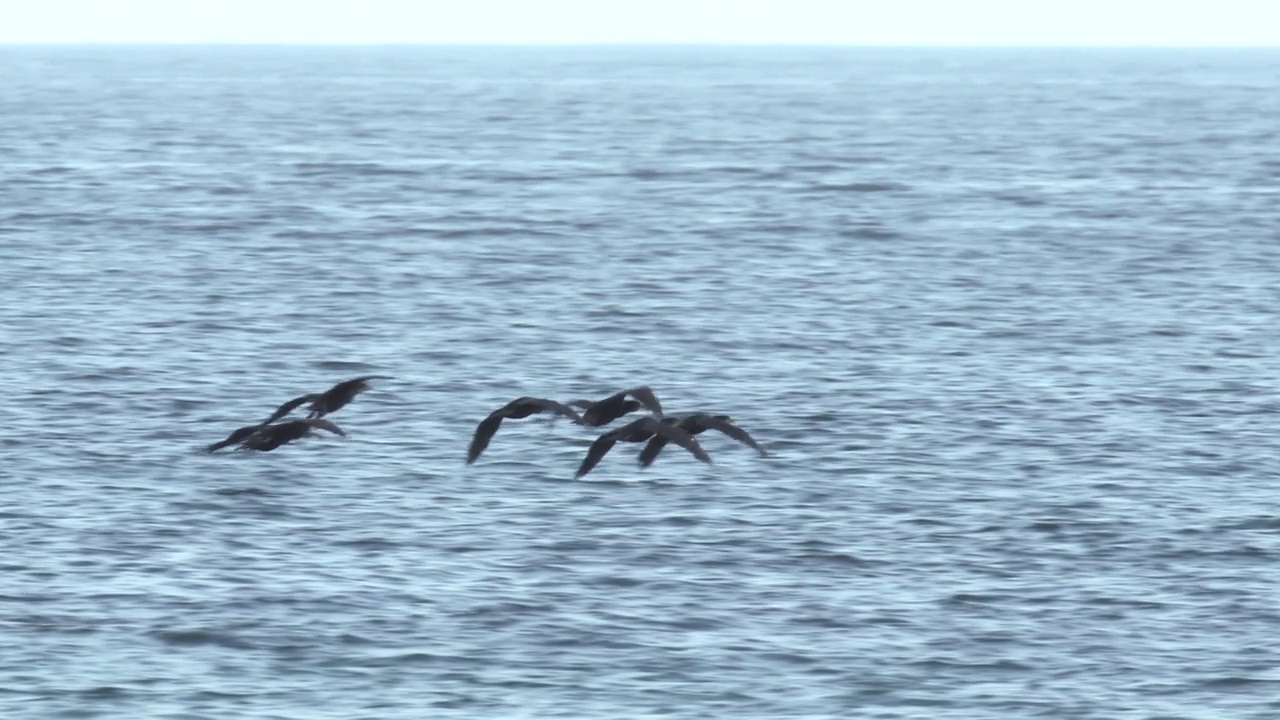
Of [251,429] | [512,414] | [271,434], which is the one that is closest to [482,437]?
[512,414]

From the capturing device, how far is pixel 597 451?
2288cm

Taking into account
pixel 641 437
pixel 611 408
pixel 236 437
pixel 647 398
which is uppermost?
pixel 647 398

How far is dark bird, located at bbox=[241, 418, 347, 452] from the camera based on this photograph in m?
23.3

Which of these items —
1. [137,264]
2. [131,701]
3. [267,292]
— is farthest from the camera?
[137,264]

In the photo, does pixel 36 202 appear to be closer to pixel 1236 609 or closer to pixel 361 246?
pixel 361 246

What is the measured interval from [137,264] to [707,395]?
16.3 m

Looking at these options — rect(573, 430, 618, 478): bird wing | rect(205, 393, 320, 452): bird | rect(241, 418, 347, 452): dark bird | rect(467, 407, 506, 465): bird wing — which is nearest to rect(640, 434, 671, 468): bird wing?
rect(573, 430, 618, 478): bird wing

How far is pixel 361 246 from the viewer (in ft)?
151

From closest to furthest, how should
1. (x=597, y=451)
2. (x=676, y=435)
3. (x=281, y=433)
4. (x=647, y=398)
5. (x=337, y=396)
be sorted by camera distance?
1. (x=676, y=435)
2. (x=597, y=451)
3. (x=647, y=398)
4. (x=281, y=433)
5. (x=337, y=396)

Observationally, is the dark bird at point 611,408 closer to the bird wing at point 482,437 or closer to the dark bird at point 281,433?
the bird wing at point 482,437

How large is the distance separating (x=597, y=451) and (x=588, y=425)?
876mm

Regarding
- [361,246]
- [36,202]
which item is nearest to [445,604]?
[361,246]

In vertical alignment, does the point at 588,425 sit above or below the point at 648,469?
above

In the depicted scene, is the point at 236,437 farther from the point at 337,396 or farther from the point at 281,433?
the point at 337,396
